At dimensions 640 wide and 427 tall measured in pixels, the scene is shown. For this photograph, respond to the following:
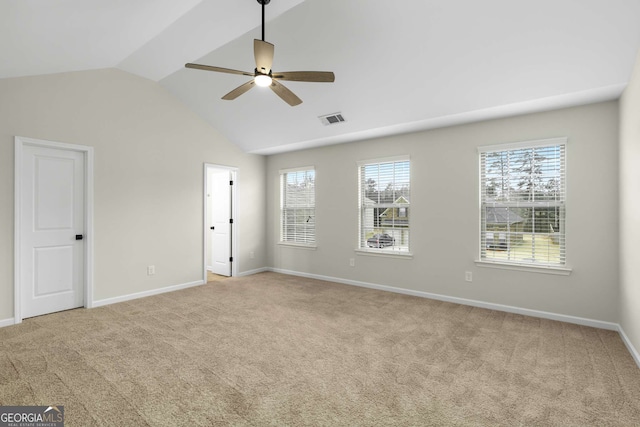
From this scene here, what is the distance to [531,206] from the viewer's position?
3.88m

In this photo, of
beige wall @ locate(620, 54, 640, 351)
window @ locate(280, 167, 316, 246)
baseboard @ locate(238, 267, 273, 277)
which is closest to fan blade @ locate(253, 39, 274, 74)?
beige wall @ locate(620, 54, 640, 351)

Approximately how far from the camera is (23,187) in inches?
145

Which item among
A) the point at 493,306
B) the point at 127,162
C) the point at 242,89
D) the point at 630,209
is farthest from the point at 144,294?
the point at 630,209

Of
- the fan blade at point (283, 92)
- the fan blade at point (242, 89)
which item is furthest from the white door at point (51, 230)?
the fan blade at point (283, 92)

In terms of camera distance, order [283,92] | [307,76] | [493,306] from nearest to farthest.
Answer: [307,76]
[283,92]
[493,306]

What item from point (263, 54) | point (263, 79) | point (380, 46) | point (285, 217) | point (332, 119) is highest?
point (380, 46)

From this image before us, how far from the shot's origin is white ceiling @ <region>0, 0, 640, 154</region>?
2596 millimetres

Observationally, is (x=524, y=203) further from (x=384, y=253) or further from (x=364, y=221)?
(x=364, y=221)

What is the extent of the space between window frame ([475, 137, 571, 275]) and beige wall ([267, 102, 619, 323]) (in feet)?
0.19

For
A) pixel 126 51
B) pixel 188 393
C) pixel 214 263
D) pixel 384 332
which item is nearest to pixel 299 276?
pixel 214 263

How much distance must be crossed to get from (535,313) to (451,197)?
5.66ft

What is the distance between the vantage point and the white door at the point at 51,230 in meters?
3.75

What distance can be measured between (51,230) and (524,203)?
230 inches

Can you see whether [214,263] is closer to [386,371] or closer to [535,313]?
[386,371]
